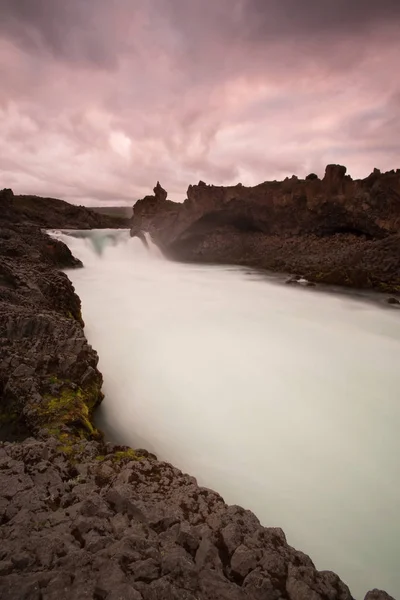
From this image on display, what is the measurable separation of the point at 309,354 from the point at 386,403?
9.29ft

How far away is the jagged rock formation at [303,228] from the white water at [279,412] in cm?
1203

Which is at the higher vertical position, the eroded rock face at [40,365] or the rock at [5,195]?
the rock at [5,195]

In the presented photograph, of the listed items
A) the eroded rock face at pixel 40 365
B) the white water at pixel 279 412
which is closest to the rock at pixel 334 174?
the white water at pixel 279 412

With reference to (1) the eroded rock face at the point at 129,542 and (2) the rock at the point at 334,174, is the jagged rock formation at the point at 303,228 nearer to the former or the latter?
(2) the rock at the point at 334,174

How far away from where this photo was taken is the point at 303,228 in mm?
32656

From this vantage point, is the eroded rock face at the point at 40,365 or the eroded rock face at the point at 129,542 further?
the eroded rock face at the point at 40,365

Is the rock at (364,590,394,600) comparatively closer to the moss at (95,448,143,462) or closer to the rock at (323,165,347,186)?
the moss at (95,448,143,462)

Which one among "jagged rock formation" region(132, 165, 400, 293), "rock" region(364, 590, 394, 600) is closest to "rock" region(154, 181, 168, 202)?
"jagged rock formation" region(132, 165, 400, 293)

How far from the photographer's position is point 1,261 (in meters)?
10.1

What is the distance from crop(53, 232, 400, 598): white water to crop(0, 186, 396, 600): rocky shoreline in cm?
159

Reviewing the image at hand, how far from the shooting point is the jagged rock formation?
24678 millimetres

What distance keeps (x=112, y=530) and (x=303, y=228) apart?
33243 millimetres

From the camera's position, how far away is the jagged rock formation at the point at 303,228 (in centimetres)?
2468

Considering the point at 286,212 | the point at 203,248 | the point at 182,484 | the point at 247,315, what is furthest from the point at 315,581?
the point at 203,248
